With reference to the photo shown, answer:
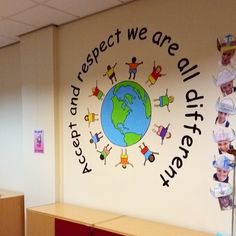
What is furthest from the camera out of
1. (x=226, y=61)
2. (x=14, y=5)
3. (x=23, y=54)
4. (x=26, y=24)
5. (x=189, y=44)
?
(x=23, y=54)

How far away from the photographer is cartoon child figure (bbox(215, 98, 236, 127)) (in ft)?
7.57

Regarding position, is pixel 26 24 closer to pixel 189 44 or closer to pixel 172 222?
pixel 189 44

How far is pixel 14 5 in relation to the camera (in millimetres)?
2932

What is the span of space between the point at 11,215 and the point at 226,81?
288 centimetres

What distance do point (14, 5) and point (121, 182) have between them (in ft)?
6.08

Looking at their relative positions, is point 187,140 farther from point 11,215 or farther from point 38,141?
point 11,215

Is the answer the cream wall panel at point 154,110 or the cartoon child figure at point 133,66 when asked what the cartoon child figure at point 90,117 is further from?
the cartoon child figure at point 133,66

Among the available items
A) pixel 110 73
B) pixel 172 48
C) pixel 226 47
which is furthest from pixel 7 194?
pixel 226 47

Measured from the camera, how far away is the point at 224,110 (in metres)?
2.34

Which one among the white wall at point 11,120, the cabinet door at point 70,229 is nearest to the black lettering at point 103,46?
the white wall at point 11,120

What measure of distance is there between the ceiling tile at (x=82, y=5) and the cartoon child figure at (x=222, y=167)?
5.27 feet

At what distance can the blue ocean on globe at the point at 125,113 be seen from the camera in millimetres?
2805

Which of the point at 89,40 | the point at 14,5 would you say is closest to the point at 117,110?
the point at 89,40

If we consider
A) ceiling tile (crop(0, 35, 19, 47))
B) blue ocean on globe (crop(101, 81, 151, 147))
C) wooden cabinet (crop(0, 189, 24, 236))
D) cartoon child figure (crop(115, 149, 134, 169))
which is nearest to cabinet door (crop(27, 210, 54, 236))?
wooden cabinet (crop(0, 189, 24, 236))
